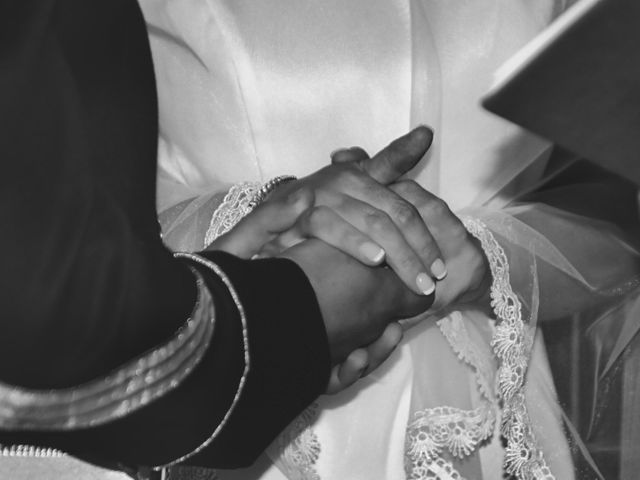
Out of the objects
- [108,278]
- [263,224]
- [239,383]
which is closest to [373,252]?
[263,224]

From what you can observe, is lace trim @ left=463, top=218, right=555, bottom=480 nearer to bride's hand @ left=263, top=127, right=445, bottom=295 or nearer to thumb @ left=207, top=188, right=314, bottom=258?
bride's hand @ left=263, top=127, right=445, bottom=295

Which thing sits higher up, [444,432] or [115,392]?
[115,392]

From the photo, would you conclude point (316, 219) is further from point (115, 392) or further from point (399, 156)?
point (115, 392)

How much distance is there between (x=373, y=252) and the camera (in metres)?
0.92

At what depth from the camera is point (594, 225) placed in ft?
3.44

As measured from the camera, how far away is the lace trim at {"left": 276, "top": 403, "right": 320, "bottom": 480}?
94 cm

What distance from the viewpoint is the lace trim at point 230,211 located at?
3.37ft

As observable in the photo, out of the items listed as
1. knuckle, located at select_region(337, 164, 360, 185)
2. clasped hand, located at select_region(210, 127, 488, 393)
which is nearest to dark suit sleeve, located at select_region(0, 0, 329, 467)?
clasped hand, located at select_region(210, 127, 488, 393)

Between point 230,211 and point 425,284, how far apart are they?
0.66ft

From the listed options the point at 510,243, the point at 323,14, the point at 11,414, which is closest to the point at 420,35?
the point at 323,14

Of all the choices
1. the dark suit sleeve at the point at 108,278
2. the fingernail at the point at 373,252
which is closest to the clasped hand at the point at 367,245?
the fingernail at the point at 373,252

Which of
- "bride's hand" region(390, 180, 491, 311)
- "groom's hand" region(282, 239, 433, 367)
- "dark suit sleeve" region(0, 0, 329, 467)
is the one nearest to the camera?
"dark suit sleeve" region(0, 0, 329, 467)

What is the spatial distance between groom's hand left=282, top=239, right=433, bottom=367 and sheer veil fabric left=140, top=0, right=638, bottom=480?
0.24 feet

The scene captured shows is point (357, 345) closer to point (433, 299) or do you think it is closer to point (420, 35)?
point (433, 299)
